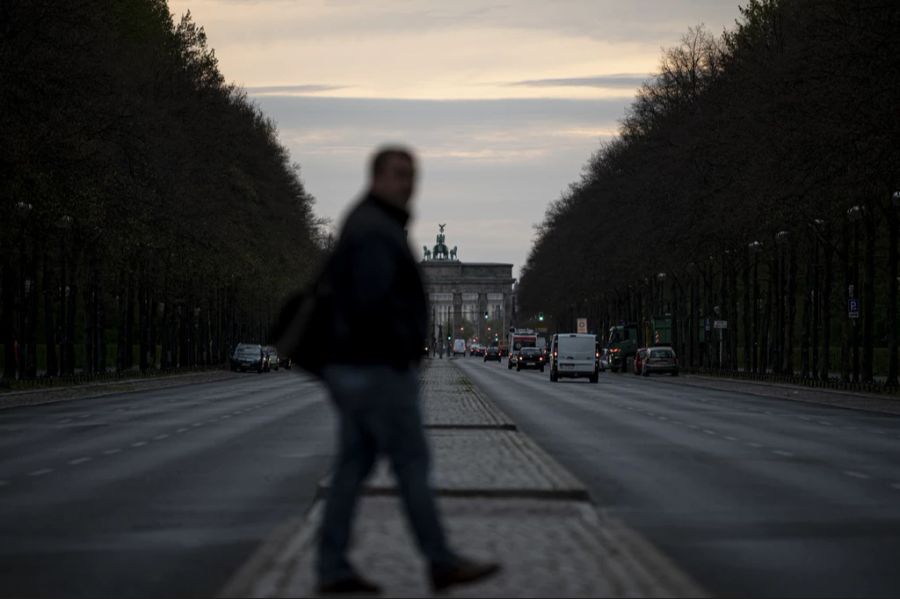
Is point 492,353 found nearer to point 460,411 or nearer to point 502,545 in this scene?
point 460,411

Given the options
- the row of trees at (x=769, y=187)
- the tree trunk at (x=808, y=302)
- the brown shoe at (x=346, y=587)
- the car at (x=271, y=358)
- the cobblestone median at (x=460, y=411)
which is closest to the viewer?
the brown shoe at (x=346, y=587)

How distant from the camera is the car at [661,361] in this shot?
84.1 m

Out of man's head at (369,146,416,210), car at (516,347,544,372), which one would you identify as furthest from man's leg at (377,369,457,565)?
car at (516,347,544,372)

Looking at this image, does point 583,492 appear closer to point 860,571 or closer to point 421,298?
point 860,571

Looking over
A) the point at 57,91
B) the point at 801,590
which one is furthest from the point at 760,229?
the point at 801,590

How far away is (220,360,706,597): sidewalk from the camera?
9.49m

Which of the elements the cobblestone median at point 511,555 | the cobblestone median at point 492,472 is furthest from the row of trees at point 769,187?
the cobblestone median at point 511,555

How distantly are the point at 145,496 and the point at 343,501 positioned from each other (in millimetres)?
8304

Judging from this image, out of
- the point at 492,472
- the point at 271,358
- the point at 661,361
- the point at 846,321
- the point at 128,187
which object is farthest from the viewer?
the point at 271,358

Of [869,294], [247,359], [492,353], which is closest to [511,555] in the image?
[869,294]

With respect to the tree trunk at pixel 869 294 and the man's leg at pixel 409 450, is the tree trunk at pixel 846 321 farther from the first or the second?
the man's leg at pixel 409 450

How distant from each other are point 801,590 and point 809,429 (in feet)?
67.6

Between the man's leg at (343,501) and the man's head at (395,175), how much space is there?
0.99 m

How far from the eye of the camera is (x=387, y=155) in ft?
28.3
